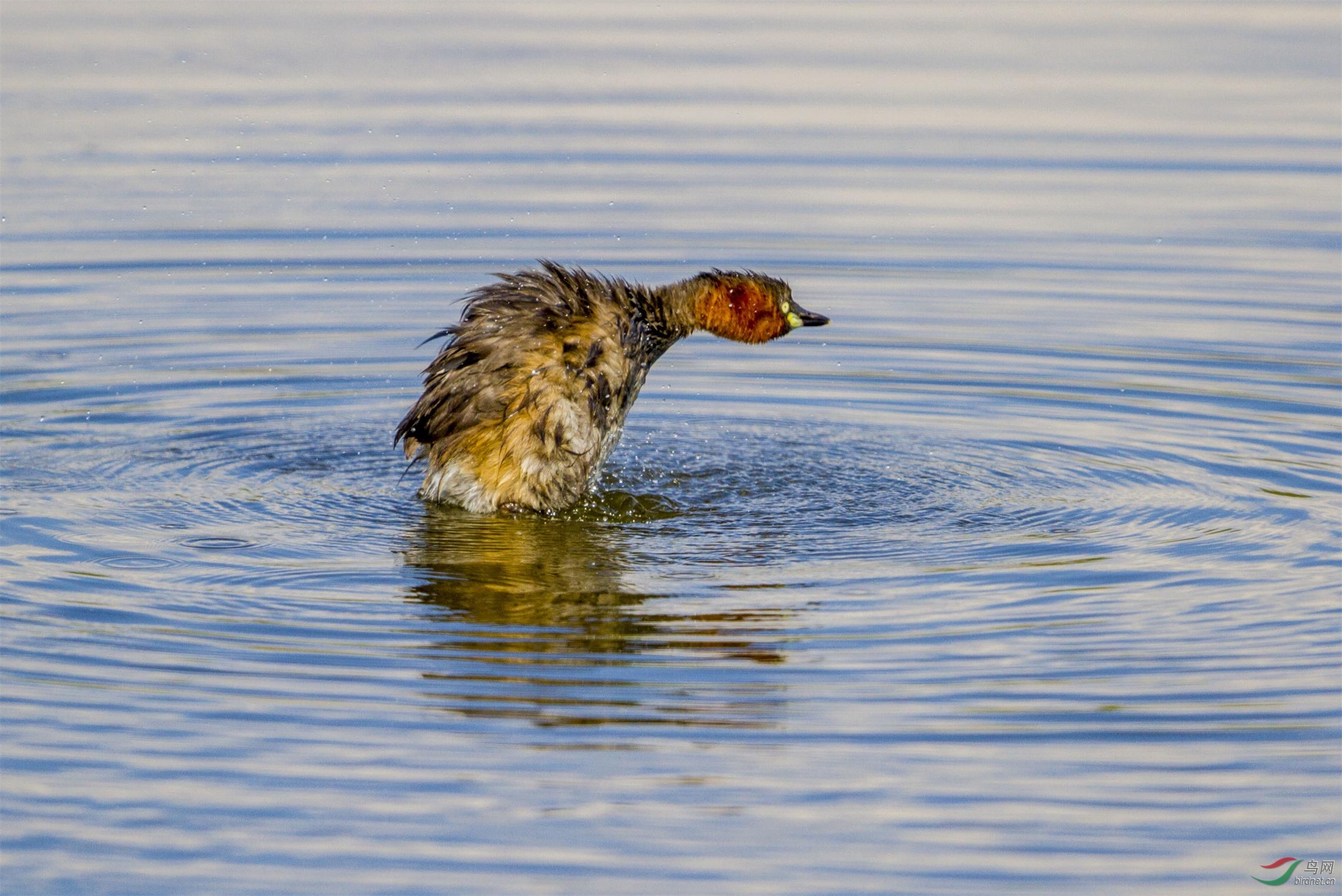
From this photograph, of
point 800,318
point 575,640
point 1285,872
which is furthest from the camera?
point 800,318

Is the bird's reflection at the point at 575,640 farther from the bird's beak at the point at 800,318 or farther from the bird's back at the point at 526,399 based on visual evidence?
the bird's beak at the point at 800,318

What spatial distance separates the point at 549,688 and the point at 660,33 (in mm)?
14560

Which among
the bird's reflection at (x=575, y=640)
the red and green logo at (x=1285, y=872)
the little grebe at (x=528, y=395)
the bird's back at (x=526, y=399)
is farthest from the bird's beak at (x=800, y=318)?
the red and green logo at (x=1285, y=872)

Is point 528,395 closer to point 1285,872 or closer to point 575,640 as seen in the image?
point 575,640

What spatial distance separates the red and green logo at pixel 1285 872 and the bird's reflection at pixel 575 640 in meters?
1.64

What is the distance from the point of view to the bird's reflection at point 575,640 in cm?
659

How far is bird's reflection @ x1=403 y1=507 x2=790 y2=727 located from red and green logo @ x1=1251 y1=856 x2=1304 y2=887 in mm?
1636

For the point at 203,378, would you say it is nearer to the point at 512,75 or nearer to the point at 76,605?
the point at 76,605

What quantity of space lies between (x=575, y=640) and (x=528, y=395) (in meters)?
1.99

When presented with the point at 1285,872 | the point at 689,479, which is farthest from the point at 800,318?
the point at 1285,872

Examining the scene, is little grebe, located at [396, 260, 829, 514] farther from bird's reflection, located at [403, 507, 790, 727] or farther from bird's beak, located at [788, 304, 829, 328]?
bird's beak, located at [788, 304, 829, 328]

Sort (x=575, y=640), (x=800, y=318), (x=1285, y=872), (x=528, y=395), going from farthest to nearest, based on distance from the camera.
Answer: (x=800, y=318)
(x=528, y=395)
(x=575, y=640)
(x=1285, y=872)

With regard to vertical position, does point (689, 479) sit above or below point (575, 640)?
above

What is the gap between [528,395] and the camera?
8.98 meters
